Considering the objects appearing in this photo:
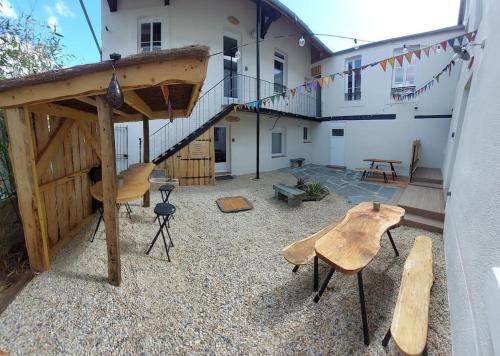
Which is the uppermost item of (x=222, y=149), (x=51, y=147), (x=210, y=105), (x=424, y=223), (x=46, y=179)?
(x=210, y=105)

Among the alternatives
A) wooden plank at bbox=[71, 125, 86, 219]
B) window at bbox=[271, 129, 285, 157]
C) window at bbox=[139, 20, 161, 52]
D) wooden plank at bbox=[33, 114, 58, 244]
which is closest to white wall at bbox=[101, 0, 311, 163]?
window at bbox=[139, 20, 161, 52]

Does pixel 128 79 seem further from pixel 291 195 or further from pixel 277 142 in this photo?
pixel 277 142

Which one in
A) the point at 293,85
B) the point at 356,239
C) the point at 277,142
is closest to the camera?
the point at 356,239

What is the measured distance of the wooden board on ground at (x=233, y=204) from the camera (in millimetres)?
5309

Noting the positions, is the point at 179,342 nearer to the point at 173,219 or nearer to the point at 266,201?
the point at 173,219

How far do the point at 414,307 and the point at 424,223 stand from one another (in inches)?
117

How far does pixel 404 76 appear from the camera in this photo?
9.36 metres

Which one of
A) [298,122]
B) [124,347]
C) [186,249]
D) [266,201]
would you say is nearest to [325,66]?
[298,122]

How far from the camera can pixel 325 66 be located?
1150 centimetres

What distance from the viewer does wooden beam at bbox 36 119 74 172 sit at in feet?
9.45

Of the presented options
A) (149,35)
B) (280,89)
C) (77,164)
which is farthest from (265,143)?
(77,164)

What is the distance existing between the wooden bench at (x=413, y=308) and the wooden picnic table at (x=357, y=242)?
0.30m

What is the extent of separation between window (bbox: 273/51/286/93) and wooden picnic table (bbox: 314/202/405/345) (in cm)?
834

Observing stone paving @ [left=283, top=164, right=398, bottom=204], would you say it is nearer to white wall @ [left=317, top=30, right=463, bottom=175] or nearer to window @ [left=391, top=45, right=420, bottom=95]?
white wall @ [left=317, top=30, right=463, bottom=175]
